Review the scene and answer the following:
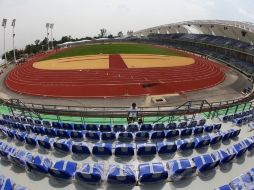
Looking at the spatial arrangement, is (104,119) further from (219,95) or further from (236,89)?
(236,89)

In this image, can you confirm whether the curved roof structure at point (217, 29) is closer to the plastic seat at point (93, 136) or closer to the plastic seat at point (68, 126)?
the plastic seat at point (68, 126)

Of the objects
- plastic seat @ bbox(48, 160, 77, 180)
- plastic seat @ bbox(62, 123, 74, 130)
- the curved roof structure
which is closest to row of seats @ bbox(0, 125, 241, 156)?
plastic seat @ bbox(48, 160, 77, 180)

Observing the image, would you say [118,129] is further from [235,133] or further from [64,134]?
[235,133]

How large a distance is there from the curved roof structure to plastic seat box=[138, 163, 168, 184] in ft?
131

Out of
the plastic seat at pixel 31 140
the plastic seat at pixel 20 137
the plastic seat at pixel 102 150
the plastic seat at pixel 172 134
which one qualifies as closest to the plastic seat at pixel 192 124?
the plastic seat at pixel 172 134

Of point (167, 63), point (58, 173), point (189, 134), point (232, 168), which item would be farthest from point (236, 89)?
point (58, 173)

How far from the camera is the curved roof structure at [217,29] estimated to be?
1887 inches

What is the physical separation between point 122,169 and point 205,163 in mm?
2870

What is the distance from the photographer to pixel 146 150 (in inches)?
455

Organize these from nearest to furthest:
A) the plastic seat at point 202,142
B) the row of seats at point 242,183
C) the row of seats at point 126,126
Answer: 1. the row of seats at point 242,183
2. the plastic seat at point 202,142
3. the row of seats at point 126,126

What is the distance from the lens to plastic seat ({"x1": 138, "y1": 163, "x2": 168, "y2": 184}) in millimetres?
9641

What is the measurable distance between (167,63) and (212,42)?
68.2 feet

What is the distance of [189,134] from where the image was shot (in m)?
13.8

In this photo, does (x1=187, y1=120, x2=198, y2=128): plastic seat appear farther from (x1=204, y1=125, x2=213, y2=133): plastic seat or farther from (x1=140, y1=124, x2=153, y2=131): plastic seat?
(x1=140, y1=124, x2=153, y2=131): plastic seat
